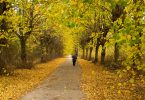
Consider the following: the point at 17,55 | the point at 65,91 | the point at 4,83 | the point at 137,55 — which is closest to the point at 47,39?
the point at 17,55

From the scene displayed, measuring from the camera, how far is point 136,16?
11.0 metres

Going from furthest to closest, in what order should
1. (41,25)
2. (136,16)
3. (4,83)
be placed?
1. (41,25)
2. (4,83)
3. (136,16)

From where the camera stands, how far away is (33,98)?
14.9m

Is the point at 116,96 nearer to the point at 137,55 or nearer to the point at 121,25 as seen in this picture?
the point at 137,55

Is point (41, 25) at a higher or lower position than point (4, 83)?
higher

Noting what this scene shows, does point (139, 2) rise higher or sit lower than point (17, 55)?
higher

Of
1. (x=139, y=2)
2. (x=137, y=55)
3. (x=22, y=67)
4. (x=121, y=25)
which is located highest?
(x=139, y=2)

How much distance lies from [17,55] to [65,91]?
22.3 metres

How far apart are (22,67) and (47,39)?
19.2 metres

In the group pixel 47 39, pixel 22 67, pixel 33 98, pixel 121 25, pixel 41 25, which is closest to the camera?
pixel 121 25

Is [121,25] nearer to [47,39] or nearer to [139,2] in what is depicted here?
[139,2]

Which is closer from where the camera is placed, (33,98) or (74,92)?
(33,98)

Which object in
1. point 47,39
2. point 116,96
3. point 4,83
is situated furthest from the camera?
point 47,39

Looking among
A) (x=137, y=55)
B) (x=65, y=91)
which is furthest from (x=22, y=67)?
(x=137, y=55)
